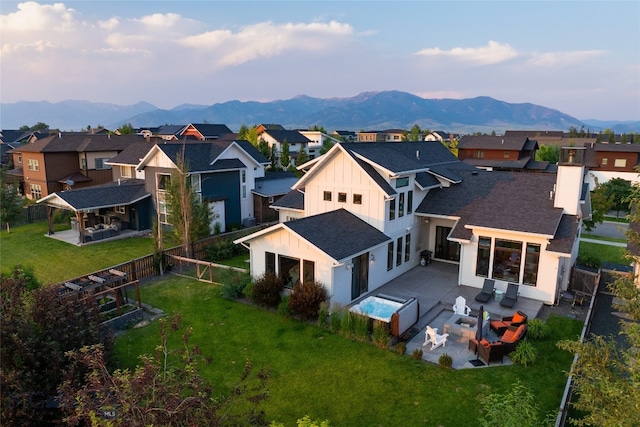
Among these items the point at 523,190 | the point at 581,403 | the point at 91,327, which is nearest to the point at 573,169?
the point at 523,190

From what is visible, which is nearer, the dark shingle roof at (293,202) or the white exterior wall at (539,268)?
the white exterior wall at (539,268)

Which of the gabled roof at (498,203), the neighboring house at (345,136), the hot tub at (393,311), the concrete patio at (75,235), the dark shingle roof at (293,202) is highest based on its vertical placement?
the neighboring house at (345,136)

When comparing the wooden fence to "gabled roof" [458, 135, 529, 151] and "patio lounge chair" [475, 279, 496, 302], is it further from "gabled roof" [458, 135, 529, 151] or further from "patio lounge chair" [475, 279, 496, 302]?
"gabled roof" [458, 135, 529, 151]

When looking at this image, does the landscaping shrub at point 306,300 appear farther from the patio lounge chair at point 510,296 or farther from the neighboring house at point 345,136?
the neighboring house at point 345,136

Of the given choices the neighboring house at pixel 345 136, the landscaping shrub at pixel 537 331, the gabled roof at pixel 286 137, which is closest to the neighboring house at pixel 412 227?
the landscaping shrub at pixel 537 331

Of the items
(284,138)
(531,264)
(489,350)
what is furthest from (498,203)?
(284,138)

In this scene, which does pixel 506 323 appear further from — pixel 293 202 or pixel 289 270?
pixel 293 202
